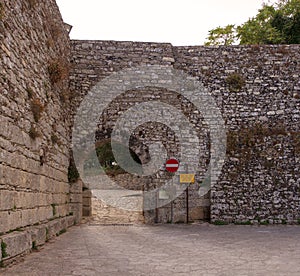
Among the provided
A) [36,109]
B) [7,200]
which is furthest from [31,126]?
[7,200]

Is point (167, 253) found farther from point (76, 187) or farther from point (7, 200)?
point (76, 187)

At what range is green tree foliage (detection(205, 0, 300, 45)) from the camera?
16234 millimetres

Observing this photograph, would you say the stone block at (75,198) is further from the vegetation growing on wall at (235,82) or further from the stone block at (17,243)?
the vegetation growing on wall at (235,82)

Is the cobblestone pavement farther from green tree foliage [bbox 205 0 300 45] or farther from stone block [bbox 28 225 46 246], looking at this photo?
green tree foliage [bbox 205 0 300 45]

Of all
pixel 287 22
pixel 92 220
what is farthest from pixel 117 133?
pixel 287 22

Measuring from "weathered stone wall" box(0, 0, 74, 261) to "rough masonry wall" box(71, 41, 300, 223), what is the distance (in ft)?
6.94

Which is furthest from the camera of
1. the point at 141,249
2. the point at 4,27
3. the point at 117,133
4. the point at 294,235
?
the point at 117,133

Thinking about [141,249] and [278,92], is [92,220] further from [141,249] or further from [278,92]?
[278,92]

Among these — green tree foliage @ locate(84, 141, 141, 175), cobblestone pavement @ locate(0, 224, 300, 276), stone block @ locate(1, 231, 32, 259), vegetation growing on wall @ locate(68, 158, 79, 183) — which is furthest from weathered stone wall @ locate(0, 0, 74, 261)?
green tree foliage @ locate(84, 141, 141, 175)

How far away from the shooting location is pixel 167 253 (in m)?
6.63

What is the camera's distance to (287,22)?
1652 cm

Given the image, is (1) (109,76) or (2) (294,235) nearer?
(2) (294,235)

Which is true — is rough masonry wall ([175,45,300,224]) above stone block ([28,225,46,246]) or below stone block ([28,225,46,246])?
above

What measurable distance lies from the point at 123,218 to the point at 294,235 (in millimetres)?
5623
